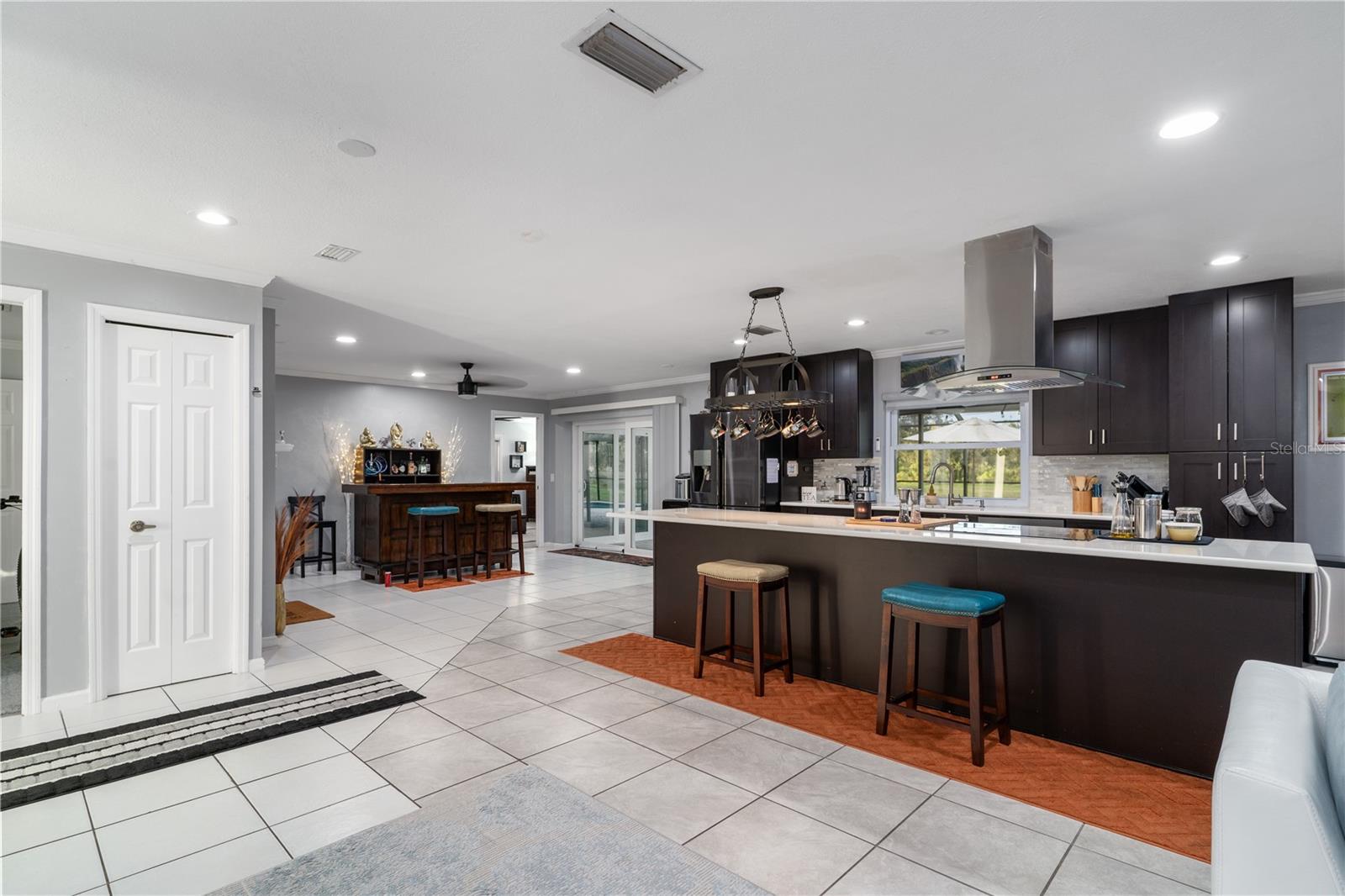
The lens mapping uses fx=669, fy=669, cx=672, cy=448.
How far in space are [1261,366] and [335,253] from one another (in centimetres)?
594

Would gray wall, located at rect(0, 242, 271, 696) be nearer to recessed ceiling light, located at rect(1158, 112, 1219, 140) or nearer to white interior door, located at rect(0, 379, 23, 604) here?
white interior door, located at rect(0, 379, 23, 604)

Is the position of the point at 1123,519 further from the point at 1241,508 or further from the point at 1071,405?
the point at 1071,405

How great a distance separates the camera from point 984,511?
600 centimetres

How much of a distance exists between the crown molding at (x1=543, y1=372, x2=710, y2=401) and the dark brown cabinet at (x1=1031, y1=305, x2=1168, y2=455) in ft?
13.9

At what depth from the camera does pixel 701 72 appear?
2.12 meters

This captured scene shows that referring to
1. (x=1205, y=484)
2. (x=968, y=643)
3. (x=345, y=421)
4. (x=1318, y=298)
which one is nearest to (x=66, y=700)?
(x=968, y=643)

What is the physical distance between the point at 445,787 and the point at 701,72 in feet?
9.32

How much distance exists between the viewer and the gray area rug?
2.09m

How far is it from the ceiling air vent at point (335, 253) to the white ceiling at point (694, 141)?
0.08 metres

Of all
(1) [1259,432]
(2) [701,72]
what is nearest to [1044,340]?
(1) [1259,432]

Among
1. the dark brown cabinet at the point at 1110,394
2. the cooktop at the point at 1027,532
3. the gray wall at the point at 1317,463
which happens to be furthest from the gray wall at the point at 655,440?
the gray wall at the point at 1317,463

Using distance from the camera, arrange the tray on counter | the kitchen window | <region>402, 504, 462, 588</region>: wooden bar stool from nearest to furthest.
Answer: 1. the tray on counter
2. the kitchen window
3. <region>402, 504, 462, 588</region>: wooden bar stool

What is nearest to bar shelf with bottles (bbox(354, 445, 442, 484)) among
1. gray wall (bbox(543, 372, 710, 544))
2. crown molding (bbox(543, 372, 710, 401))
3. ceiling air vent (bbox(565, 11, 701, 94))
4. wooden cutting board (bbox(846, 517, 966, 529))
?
gray wall (bbox(543, 372, 710, 544))

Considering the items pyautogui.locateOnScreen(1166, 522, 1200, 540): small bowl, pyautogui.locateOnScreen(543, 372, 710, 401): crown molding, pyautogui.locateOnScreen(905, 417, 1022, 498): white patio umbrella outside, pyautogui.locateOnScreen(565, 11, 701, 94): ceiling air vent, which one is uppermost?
pyautogui.locateOnScreen(565, 11, 701, 94): ceiling air vent
